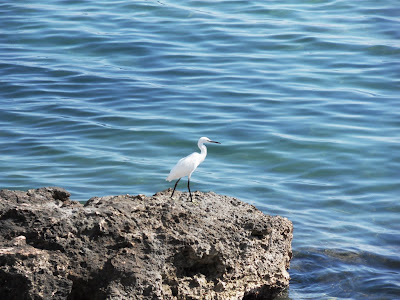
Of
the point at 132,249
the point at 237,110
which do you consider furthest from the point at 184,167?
the point at 237,110

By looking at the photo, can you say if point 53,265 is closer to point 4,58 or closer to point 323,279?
point 323,279

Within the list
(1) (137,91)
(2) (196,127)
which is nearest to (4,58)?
(1) (137,91)

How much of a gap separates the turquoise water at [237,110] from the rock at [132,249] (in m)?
1.09

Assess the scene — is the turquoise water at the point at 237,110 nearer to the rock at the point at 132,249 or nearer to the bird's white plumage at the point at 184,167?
the rock at the point at 132,249

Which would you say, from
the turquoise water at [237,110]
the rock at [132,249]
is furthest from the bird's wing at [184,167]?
the turquoise water at [237,110]

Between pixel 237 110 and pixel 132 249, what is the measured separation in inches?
335

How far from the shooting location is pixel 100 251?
5.07 m

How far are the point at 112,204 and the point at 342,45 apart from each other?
1299 cm

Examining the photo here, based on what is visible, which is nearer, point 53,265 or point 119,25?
point 53,265

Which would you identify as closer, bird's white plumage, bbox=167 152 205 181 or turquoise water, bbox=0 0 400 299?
bird's white plumage, bbox=167 152 205 181

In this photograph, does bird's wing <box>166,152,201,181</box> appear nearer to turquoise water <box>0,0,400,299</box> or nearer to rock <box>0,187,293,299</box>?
rock <box>0,187,293,299</box>

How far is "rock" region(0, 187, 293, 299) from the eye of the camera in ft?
15.9

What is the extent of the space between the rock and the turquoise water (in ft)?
3.57

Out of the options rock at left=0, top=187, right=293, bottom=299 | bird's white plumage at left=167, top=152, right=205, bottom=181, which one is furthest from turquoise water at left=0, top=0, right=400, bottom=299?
bird's white plumage at left=167, top=152, right=205, bottom=181
